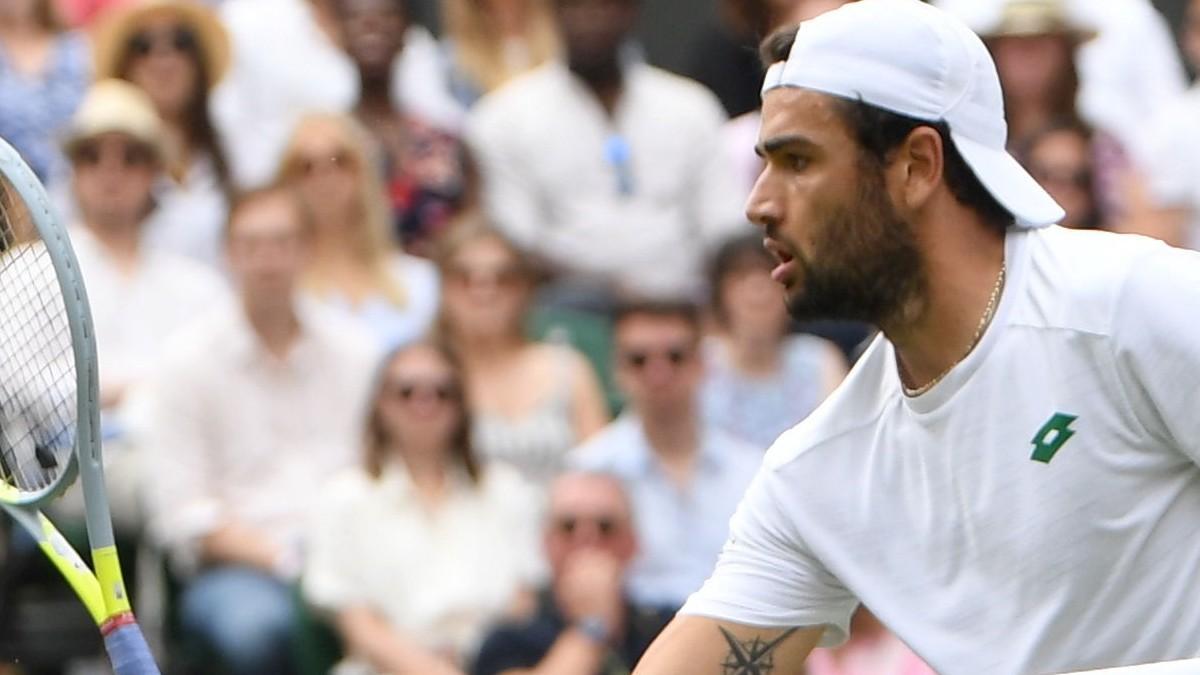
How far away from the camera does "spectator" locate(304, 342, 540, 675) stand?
20.4ft

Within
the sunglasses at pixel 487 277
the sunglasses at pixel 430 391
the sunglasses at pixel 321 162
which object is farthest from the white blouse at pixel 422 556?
the sunglasses at pixel 321 162

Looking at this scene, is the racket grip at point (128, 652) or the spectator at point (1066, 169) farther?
the spectator at point (1066, 169)

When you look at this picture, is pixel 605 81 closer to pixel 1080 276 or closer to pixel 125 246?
pixel 125 246

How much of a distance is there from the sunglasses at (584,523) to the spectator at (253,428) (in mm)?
623

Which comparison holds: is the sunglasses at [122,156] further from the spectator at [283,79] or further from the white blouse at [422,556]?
the white blouse at [422,556]

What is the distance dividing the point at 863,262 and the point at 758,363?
3.08 meters

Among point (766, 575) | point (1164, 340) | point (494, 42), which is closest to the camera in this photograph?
point (1164, 340)

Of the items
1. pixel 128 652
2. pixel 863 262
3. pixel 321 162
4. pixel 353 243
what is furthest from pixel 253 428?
pixel 863 262

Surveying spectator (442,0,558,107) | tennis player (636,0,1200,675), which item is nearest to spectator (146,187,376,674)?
spectator (442,0,558,107)

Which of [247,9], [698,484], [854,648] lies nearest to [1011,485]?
[854,648]

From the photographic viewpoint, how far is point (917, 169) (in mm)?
3707

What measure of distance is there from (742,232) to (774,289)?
12.3 inches

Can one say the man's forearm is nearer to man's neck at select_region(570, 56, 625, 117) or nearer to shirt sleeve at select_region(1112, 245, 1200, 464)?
shirt sleeve at select_region(1112, 245, 1200, 464)

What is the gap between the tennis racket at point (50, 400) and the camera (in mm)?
3926
